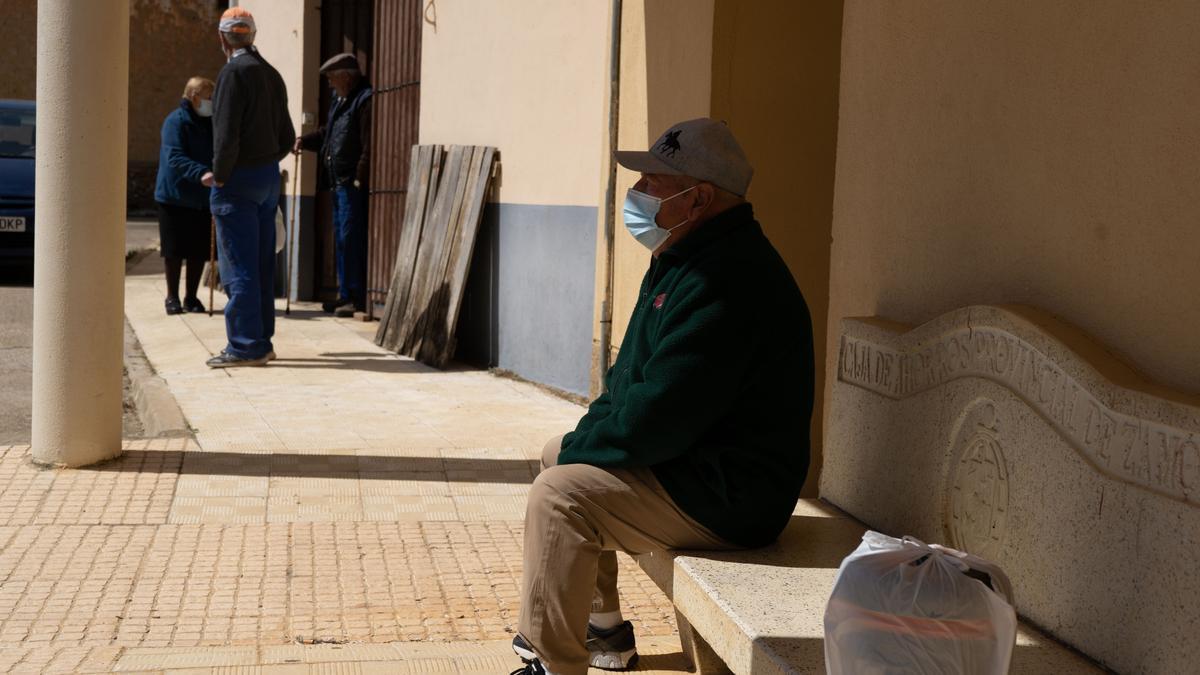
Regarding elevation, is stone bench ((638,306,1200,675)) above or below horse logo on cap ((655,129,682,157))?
below

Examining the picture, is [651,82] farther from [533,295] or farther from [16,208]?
[16,208]

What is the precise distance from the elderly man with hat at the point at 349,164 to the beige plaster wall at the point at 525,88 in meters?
1.27

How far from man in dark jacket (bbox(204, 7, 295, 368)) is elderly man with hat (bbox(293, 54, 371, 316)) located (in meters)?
2.64

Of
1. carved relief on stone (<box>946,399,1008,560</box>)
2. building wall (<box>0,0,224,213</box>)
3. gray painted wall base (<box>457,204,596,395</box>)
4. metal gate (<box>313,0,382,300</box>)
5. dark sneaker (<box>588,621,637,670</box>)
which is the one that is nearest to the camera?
carved relief on stone (<box>946,399,1008,560</box>)

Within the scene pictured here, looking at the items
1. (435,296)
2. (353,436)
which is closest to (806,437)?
(353,436)

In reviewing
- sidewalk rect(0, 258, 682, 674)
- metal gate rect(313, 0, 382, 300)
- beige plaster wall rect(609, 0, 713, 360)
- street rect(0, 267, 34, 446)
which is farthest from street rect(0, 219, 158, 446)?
beige plaster wall rect(609, 0, 713, 360)

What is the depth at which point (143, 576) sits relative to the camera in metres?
4.62

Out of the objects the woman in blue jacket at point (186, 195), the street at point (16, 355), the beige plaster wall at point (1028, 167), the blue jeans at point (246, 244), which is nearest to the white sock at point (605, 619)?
the beige plaster wall at point (1028, 167)

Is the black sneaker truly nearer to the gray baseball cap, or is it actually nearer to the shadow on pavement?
the gray baseball cap

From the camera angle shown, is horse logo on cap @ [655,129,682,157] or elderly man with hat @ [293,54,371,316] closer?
horse logo on cap @ [655,129,682,157]

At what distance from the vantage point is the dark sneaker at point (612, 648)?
3904 millimetres

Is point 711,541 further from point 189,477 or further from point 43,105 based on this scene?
point 43,105

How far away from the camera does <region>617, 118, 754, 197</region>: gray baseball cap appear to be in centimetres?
369

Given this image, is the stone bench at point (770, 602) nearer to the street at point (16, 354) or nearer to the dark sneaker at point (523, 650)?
the dark sneaker at point (523, 650)
